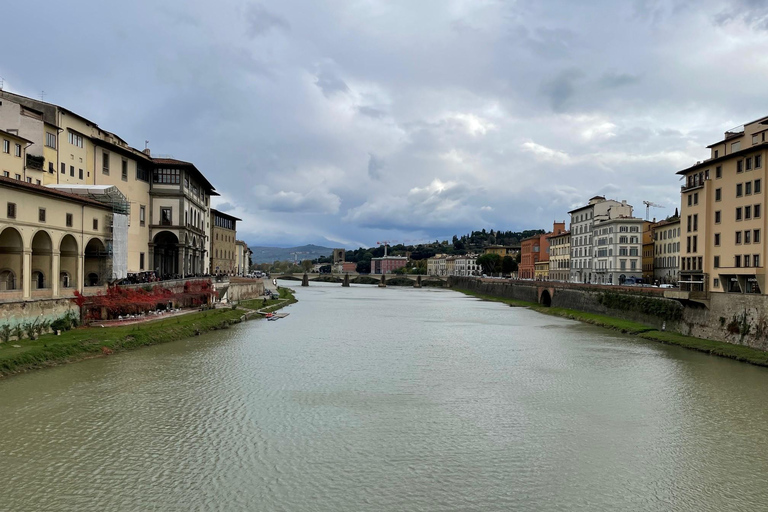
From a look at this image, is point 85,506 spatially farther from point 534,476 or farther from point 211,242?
point 211,242

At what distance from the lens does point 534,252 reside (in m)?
111

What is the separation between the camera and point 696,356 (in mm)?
29625

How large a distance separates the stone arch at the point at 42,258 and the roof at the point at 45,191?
2028 mm

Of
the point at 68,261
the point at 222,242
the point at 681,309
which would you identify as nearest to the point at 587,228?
the point at 681,309

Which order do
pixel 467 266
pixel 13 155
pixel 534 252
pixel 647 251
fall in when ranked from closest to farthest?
pixel 13 155 → pixel 647 251 → pixel 534 252 → pixel 467 266

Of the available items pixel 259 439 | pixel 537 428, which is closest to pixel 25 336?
pixel 259 439

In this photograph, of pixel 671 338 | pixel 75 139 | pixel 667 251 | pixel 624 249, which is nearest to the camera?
pixel 671 338

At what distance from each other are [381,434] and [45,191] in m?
22.4

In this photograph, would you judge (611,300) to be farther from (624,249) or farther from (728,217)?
(624,249)

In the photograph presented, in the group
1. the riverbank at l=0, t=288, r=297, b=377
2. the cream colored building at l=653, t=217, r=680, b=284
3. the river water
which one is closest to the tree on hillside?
the cream colored building at l=653, t=217, r=680, b=284

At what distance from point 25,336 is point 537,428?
2223cm

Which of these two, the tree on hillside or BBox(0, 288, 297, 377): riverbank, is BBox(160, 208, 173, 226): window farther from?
the tree on hillside

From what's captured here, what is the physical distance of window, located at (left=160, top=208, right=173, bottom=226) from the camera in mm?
48375

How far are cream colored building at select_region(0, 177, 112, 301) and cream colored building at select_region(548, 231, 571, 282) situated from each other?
72.4 metres
